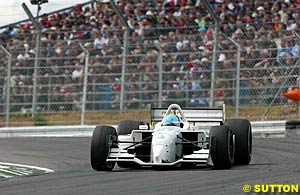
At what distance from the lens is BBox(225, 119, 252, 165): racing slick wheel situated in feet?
47.3

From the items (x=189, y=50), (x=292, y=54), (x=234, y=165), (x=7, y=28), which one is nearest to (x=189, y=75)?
(x=189, y=50)

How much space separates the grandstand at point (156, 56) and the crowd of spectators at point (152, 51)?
0.02 meters

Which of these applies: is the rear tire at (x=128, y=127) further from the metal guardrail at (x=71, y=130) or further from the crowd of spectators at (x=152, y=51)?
the crowd of spectators at (x=152, y=51)

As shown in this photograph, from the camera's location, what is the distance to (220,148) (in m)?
13.0

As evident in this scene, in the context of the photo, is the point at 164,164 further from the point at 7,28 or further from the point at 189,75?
the point at 7,28

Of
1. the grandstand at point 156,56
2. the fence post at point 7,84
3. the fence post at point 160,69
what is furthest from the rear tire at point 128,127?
the fence post at point 7,84

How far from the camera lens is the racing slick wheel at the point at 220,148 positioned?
13.0 m

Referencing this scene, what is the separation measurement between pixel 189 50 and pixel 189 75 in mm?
600

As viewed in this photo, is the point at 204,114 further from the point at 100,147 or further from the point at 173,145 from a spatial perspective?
the point at 100,147

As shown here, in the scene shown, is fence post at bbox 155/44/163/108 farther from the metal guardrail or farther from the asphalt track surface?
the asphalt track surface

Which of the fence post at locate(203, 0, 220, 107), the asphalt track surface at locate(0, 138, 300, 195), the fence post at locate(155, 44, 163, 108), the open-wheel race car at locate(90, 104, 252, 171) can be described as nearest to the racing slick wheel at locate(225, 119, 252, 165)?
the open-wheel race car at locate(90, 104, 252, 171)

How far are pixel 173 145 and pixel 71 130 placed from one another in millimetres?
9755

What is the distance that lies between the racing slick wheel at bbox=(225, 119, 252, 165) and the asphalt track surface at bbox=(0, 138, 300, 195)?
0.20m

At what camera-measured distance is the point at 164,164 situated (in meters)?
13.1
